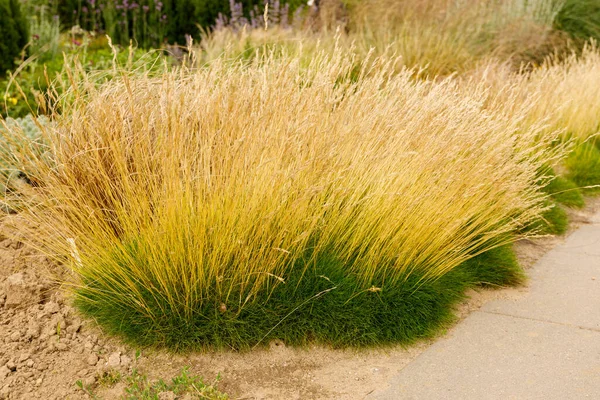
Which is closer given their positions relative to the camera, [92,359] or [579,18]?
[92,359]

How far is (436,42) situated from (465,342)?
5.84m

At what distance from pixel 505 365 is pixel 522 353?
0.16 meters

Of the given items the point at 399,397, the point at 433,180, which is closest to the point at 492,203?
the point at 433,180

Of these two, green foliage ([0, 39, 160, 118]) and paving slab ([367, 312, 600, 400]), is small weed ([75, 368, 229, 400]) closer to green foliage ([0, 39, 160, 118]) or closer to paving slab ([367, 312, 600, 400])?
paving slab ([367, 312, 600, 400])

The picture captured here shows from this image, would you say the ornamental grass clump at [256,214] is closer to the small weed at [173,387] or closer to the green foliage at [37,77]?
the small weed at [173,387]

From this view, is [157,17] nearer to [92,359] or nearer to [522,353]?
[92,359]

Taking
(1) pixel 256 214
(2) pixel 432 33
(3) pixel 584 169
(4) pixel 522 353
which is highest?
(1) pixel 256 214

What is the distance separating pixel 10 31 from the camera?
707 cm

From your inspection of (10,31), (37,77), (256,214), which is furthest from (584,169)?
(10,31)

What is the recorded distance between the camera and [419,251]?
3439mm

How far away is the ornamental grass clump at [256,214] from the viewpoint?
3002mm

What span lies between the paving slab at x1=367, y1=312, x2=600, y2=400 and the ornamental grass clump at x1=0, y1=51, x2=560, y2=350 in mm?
207

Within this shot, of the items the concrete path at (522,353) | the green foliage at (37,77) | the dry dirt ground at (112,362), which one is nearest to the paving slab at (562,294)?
the concrete path at (522,353)

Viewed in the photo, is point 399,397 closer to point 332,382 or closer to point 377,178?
point 332,382
